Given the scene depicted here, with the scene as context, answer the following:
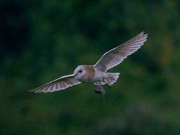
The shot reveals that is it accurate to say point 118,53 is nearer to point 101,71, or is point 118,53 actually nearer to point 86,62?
point 101,71

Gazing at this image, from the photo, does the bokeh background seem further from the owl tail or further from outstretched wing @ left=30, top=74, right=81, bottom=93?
the owl tail

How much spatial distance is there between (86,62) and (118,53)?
934cm

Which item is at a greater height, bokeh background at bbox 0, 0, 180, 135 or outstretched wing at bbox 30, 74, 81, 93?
bokeh background at bbox 0, 0, 180, 135

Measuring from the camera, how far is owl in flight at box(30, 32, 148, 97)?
7906 mm

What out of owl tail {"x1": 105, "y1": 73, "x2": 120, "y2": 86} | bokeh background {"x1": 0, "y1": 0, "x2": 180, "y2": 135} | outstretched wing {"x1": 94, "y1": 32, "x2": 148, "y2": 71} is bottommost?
owl tail {"x1": 105, "y1": 73, "x2": 120, "y2": 86}

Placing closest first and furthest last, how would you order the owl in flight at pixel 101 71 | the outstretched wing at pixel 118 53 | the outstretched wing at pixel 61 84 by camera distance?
the owl in flight at pixel 101 71
the outstretched wing at pixel 118 53
the outstretched wing at pixel 61 84

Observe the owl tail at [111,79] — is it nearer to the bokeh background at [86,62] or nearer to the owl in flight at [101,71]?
the owl in flight at [101,71]

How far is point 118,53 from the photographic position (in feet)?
26.7

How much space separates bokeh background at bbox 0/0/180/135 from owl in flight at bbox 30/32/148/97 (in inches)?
244

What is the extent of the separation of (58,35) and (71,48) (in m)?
1.20

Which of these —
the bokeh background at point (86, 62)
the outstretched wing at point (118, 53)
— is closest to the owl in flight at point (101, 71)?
the outstretched wing at point (118, 53)

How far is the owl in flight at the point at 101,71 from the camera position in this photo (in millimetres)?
7906

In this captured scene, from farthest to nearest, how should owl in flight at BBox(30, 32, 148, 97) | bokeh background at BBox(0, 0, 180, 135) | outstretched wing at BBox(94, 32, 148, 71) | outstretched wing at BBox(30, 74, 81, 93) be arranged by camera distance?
bokeh background at BBox(0, 0, 180, 135)
outstretched wing at BBox(30, 74, 81, 93)
outstretched wing at BBox(94, 32, 148, 71)
owl in flight at BBox(30, 32, 148, 97)

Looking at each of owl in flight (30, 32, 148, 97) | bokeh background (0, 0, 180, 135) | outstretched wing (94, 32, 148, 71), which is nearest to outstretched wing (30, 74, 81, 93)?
owl in flight (30, 32, 148, 97)
